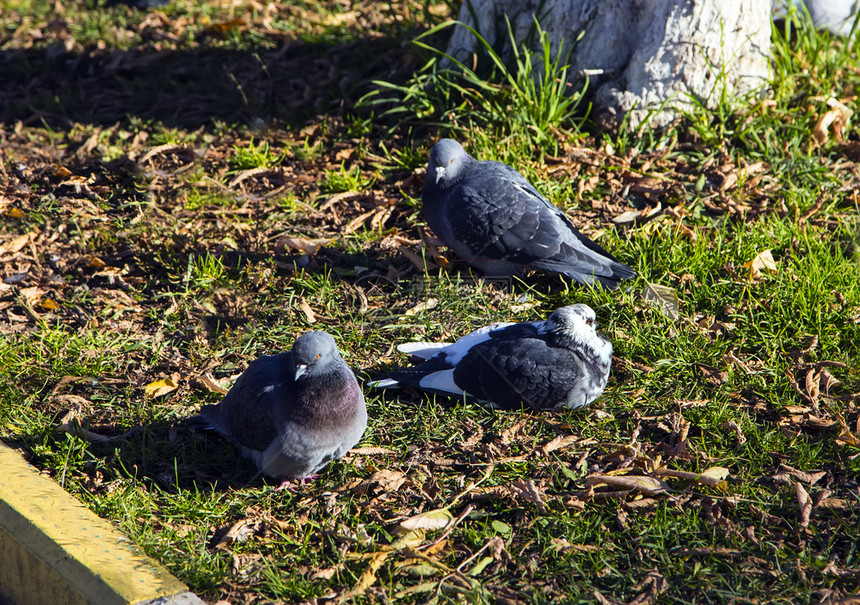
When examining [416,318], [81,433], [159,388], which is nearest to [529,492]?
A: [416,318]

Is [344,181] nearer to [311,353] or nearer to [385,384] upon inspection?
[385,384]

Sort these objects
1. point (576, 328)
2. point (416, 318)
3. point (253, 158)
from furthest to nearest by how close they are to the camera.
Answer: point (253, 158) → point (416, 318) → point (576, 328)

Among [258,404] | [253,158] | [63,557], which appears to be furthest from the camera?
[253,158]

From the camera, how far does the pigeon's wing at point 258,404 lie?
318 centimetres

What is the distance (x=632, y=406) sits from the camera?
372cm

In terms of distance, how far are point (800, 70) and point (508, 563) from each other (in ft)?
15.1

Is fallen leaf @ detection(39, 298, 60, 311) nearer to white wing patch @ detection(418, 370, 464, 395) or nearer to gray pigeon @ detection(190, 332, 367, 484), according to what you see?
gray pigeon @ detection(190, 332, 367, 484)

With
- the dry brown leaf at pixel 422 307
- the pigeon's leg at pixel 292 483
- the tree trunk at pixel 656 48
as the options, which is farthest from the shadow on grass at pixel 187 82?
the pigeon's leg at pixel 292 483

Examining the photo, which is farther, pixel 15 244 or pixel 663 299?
pixel 15 244

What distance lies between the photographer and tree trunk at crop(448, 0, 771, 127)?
17.3 feet

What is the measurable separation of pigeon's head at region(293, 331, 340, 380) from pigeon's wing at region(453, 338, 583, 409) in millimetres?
760

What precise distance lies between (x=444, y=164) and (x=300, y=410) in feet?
6.51

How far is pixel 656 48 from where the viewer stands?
5.32 meters

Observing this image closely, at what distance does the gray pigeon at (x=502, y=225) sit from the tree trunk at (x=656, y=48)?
1479 millimetres
